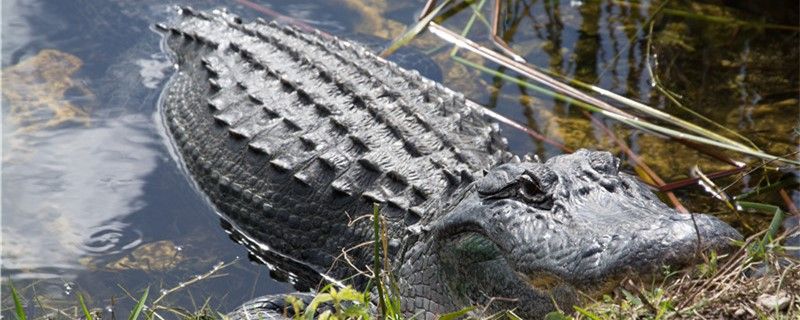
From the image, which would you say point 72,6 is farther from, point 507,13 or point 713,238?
point 713,238

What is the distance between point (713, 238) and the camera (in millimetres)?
3172

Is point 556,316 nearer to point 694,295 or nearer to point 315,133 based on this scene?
point 694,295

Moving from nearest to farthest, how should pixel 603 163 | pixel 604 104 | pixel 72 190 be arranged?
pixel 603 163
pixel 72 190
pixel 604 104

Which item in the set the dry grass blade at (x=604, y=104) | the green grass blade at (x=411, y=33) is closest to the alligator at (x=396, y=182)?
the green grass blade at (x=411, y=33)

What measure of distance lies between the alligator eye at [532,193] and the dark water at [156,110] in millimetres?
1704

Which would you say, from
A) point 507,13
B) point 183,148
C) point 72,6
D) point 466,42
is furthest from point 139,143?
point 507,13

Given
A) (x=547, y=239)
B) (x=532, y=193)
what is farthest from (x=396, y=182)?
(x=547, y=239)

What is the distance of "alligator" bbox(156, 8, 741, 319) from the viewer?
3500 millimetres

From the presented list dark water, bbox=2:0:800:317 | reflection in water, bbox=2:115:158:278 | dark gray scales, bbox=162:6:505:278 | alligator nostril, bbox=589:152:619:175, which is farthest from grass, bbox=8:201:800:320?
reflection in water, bbox=2:115:158:278

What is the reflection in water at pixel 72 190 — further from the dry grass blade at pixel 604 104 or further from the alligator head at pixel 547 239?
the dry grass blade at pixel 604 104

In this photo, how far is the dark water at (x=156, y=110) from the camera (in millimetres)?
5160

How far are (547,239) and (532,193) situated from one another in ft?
0.82

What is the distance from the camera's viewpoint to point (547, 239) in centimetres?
359

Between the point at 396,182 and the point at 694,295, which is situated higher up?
the point at 694,295
